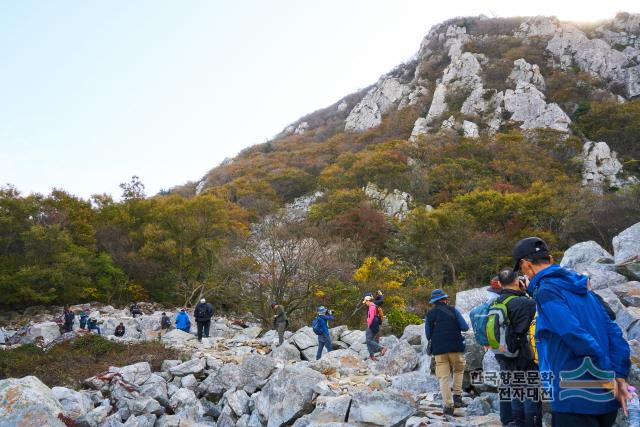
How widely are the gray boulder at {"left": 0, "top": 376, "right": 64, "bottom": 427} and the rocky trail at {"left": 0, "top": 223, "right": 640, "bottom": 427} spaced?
13 mm

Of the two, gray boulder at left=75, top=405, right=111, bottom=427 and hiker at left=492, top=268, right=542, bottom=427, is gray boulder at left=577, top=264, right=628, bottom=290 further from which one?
gray boulder at left=75, top=405, right=111, bottom=427

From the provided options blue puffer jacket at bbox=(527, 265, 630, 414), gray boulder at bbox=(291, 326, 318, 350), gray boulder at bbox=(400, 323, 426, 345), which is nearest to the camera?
blue puffer jacket at bbox=(527, 265, 630, 414)

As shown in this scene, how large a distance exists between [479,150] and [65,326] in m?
31.5

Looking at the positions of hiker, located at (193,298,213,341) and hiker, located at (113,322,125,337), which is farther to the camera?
hiker, located at (113,322,125,337)

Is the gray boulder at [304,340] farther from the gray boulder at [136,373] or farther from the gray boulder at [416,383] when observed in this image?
the gray boulder at [416,383]

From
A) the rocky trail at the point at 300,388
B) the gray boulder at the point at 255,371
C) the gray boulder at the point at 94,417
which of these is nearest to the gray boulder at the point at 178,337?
the rocky trail at the point at 300,388

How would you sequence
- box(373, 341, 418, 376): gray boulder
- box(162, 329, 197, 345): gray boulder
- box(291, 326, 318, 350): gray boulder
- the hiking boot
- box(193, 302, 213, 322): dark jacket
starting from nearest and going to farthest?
the hiking boot
box(373, 341, 418, 376): gray boulder
box(291, 326, 318, 350): gray boulder
box(162, 329, 197, 345): gray boulder
box(193, 302, 213, 322): dark jacket

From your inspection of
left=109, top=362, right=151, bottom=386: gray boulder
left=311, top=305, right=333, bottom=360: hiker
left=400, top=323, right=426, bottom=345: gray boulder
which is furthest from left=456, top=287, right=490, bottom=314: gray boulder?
left=109, top=362, right=151, bottom=386: gray boulder

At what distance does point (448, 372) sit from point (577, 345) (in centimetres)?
308

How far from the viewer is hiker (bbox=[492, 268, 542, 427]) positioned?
392cm

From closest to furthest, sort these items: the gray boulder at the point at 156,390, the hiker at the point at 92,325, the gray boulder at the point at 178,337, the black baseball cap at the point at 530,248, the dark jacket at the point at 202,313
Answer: the black baseball cap at the point at 530,248, the gray boulder at the point at 156,390, the gray boulder at the point at 178,337, the dark jacket at the point at 202,313, the hiker at the point at 92,325

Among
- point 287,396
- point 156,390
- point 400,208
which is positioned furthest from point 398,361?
point 400,208

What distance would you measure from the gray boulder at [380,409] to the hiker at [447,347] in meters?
0.48

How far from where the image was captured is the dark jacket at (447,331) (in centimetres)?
520
